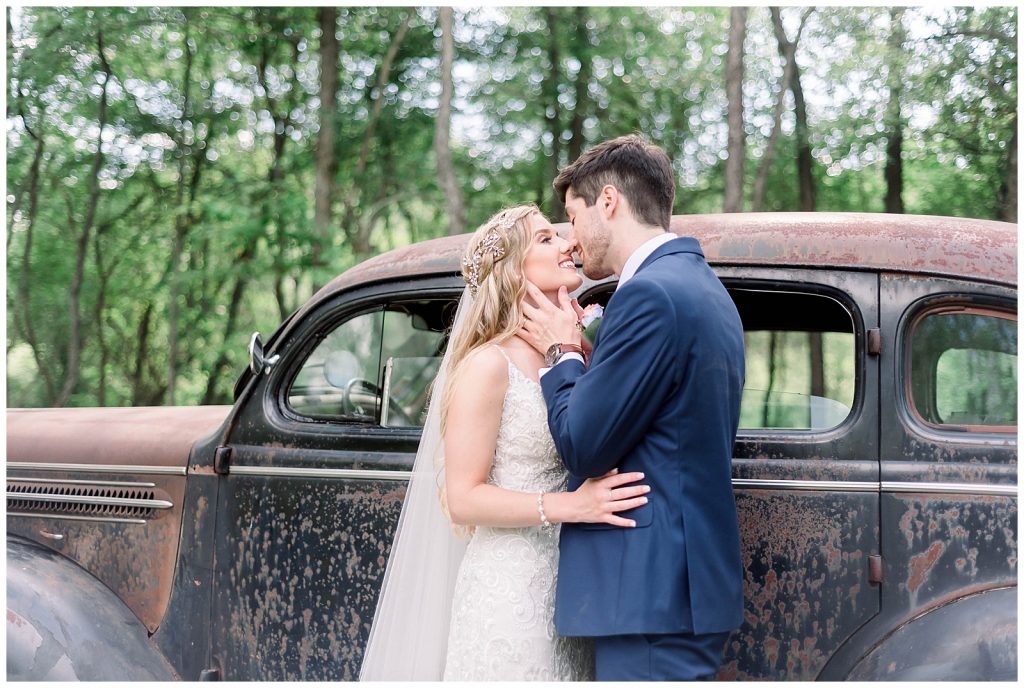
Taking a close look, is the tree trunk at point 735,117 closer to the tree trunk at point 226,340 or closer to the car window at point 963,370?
the tree trunk at point 226,340

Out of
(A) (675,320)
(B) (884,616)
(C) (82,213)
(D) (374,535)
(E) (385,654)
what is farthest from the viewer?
(C) (82,213)

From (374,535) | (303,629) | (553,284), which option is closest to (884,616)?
(553,284)

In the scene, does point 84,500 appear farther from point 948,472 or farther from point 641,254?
point 948,472

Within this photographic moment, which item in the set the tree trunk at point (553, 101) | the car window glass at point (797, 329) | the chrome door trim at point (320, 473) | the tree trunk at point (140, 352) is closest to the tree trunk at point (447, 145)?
the tree trunk at point (553, 101)

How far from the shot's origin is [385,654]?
8.47 ft

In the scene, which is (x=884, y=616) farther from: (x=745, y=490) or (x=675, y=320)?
(x=675, y=320)

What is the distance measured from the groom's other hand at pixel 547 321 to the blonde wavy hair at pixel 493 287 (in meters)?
0.04

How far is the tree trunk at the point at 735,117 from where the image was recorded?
8.59 meters

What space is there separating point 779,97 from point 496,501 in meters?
8.95

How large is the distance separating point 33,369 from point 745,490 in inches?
428

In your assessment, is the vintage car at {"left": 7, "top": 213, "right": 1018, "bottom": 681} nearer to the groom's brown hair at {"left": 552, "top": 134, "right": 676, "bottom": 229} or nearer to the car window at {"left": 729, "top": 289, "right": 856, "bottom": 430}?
A: the car window at {"left": 729, "top": 289, "right": 856, "bottom": 430}

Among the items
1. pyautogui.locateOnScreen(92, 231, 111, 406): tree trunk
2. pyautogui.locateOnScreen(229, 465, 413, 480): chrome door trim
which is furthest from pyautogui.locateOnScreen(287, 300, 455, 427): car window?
pyautogui.locateOnScreen(92, 231, 111, 406): tree trunk

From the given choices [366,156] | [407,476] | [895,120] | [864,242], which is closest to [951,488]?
[864,242]

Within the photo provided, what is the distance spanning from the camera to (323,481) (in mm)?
2953
